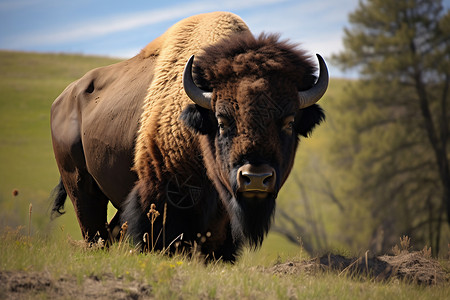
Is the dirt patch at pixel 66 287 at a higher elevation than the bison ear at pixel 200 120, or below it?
below

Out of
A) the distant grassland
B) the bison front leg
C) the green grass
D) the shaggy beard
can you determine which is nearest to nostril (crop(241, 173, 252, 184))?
the shaggy beard

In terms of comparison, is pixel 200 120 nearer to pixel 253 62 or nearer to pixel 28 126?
pixel 253 62

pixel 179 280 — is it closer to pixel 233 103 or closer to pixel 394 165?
pixel 233 103

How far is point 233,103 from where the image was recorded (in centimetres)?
483

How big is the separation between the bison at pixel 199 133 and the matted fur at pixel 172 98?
1 centimetres

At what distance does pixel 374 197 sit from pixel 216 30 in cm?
2493

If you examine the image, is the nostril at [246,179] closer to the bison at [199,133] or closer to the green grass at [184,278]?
the bison at [199,133]

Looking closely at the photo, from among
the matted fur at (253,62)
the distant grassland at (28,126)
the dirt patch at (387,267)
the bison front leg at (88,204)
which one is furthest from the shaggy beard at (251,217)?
the distant grassland at (28,126)

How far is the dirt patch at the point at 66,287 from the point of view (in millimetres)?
3254

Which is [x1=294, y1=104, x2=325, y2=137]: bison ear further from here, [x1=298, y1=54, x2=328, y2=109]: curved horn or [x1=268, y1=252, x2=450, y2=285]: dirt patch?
[x1=268, y1=252, x2=450, y2=285]: dirt patch

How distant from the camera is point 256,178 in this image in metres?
4.39

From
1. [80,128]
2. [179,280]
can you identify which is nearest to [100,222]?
[80,128]

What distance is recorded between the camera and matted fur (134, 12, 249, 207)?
5547 millimetres

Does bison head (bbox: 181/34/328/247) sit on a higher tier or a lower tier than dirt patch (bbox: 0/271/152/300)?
higher
